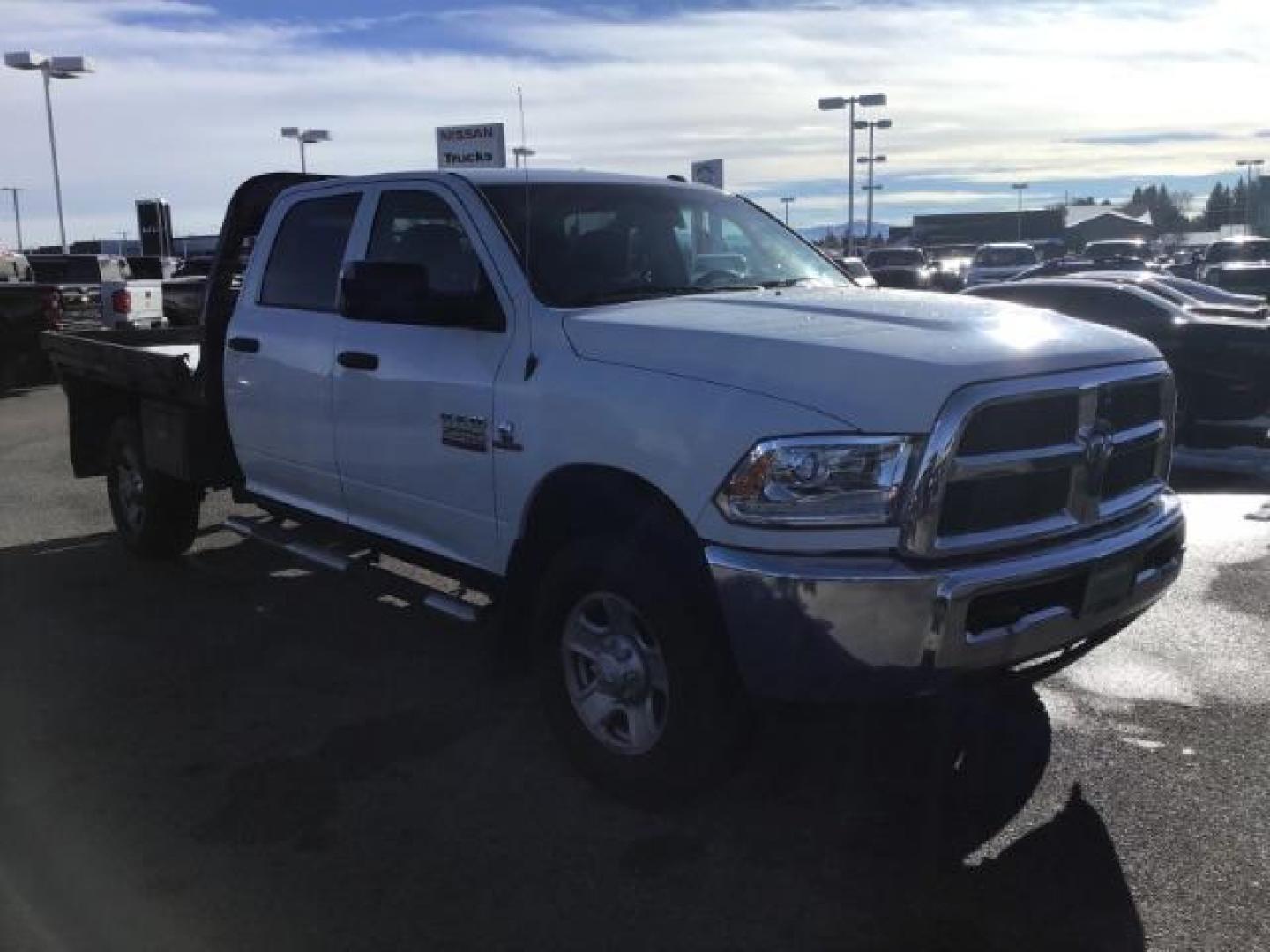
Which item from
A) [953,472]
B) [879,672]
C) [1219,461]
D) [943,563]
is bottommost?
[1219,461]

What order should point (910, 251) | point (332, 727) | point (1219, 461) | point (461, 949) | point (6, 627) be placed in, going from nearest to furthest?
point (461, 949) < point (332, 727) < point (6, 627) < point (1219, 461) < point (910, 251)

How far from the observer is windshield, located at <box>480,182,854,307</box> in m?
4.36

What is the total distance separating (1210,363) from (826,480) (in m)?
8.58

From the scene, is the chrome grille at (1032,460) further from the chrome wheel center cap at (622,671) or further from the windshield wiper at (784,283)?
the windshield wiper at (784,283)

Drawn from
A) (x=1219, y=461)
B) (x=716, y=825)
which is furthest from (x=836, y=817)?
(x=1219, y=461)

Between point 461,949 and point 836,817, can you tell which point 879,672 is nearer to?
point 836,817

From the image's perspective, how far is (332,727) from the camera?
465cm

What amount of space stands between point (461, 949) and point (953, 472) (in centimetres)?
181

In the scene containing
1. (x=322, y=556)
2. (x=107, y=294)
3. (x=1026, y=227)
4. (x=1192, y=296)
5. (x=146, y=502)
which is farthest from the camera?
(x=1026, y=227)

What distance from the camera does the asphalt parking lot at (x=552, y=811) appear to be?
3262mm

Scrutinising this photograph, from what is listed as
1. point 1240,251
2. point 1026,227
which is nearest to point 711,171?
point 1240,251

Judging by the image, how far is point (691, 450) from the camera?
3426 millimetres

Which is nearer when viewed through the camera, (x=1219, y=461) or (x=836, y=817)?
(x=836, y=817)

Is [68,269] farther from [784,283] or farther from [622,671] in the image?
[622,671]
